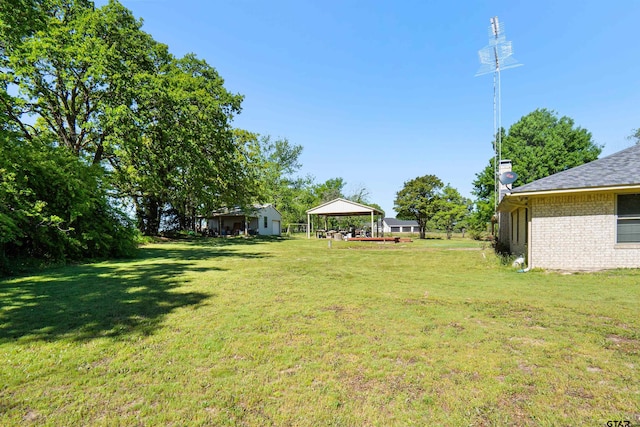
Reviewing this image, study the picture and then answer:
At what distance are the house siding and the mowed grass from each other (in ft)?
7.99

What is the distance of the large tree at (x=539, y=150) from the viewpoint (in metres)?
29.0

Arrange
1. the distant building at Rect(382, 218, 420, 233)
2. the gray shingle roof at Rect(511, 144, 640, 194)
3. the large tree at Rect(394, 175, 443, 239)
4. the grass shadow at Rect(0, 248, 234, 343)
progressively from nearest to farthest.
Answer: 1. the grass shadow at Rect(0, 248, 234, 343)
2. the gray shingle roof at Rect(511, 144, 640, 194)
3. the large tree at Rect(394, 175, 443, 239)
4. the distant building at Rect(382, 218, 420, 233)

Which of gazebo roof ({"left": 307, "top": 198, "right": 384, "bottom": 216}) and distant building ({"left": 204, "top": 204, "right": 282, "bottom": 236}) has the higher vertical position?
gazebo roof ({"left": 307, "top": 198, "right": 384, "bottom": 216})

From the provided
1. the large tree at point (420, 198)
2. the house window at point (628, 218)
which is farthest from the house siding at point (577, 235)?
the large tree at point (420, 198)

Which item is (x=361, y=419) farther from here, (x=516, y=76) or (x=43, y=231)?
(x=516, y=76)

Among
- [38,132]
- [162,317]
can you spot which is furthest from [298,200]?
[162,317]

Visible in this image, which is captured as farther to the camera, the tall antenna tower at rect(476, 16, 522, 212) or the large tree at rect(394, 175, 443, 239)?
the large tree at rect(394, 175, 443, 239)

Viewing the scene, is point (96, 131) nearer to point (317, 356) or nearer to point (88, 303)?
point (88, 303)

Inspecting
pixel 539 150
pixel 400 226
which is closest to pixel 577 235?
pixel 539 150

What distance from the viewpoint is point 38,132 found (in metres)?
16.6

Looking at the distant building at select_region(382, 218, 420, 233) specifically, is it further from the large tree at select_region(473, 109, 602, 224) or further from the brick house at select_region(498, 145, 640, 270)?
the brick house at select_region(498, 145, 640, 270)

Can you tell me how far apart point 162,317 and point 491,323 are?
4656 millimetres

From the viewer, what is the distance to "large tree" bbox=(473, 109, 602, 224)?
29.0 m

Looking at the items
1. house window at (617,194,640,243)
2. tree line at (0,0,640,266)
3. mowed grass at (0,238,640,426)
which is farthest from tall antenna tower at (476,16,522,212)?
tree line at (0,0,640,266)
